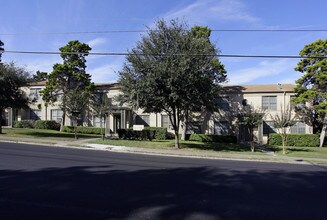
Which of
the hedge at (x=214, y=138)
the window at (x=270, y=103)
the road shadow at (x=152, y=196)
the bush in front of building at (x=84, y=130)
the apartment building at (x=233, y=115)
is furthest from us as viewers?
the bush in front of building at (x=84, y=130)

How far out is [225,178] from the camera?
35.0 feet

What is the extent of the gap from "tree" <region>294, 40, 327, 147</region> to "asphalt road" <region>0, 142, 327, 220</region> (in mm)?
23371

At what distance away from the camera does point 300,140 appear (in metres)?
33.9

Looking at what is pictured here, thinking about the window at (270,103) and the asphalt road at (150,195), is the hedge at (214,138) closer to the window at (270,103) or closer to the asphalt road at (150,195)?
the window at (270,103)

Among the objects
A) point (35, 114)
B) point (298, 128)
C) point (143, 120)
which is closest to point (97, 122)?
point (143, 120)

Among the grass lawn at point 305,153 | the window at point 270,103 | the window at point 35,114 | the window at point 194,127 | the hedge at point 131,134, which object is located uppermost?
the window at point 270,103

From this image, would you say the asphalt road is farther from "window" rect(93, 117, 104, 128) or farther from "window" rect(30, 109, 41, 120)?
"window" rect(30, 109, 41, 120)

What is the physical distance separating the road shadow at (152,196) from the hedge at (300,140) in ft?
80.0

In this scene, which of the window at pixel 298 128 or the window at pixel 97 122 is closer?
the window at pixel 298 128

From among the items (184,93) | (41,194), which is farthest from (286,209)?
(184,93)

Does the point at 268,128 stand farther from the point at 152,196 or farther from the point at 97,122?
the point at 152,196

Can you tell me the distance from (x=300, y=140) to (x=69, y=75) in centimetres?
2624

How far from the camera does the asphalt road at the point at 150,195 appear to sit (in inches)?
243

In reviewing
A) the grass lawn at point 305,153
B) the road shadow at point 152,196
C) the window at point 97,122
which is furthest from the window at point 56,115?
the road shadow at point 152,196
